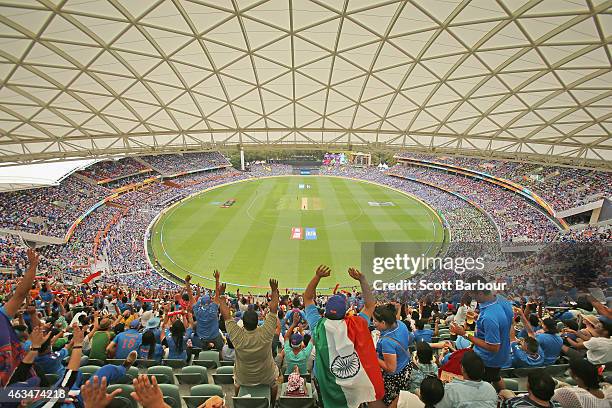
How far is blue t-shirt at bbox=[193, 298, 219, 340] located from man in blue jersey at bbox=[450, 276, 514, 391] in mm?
5058

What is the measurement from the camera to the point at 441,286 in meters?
19.4

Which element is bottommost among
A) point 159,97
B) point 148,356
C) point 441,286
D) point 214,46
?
point 441,286

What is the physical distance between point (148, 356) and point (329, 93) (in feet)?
33.3

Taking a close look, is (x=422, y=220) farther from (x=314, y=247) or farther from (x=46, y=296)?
(x=46, y=296)

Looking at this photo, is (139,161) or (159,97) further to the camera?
(139,161)

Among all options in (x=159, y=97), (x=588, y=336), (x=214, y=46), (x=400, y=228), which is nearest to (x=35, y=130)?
(x=159, y=97)

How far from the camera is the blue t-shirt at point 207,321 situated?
7656 mm

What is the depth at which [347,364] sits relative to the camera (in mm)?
3176

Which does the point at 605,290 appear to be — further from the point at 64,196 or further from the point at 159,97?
the point at 64,196

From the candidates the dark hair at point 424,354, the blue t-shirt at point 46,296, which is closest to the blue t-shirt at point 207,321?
the dark hair at point 424,354

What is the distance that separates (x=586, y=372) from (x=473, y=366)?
3.97 ft

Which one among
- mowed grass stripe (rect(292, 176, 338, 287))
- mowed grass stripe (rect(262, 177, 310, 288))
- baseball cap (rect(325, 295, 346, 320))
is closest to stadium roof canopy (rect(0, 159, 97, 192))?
mowed grass stripe (rect(262, 177, 310, 288))

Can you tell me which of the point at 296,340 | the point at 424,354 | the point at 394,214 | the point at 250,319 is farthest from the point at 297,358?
the point at 394,214

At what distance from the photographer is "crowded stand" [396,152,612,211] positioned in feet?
117
